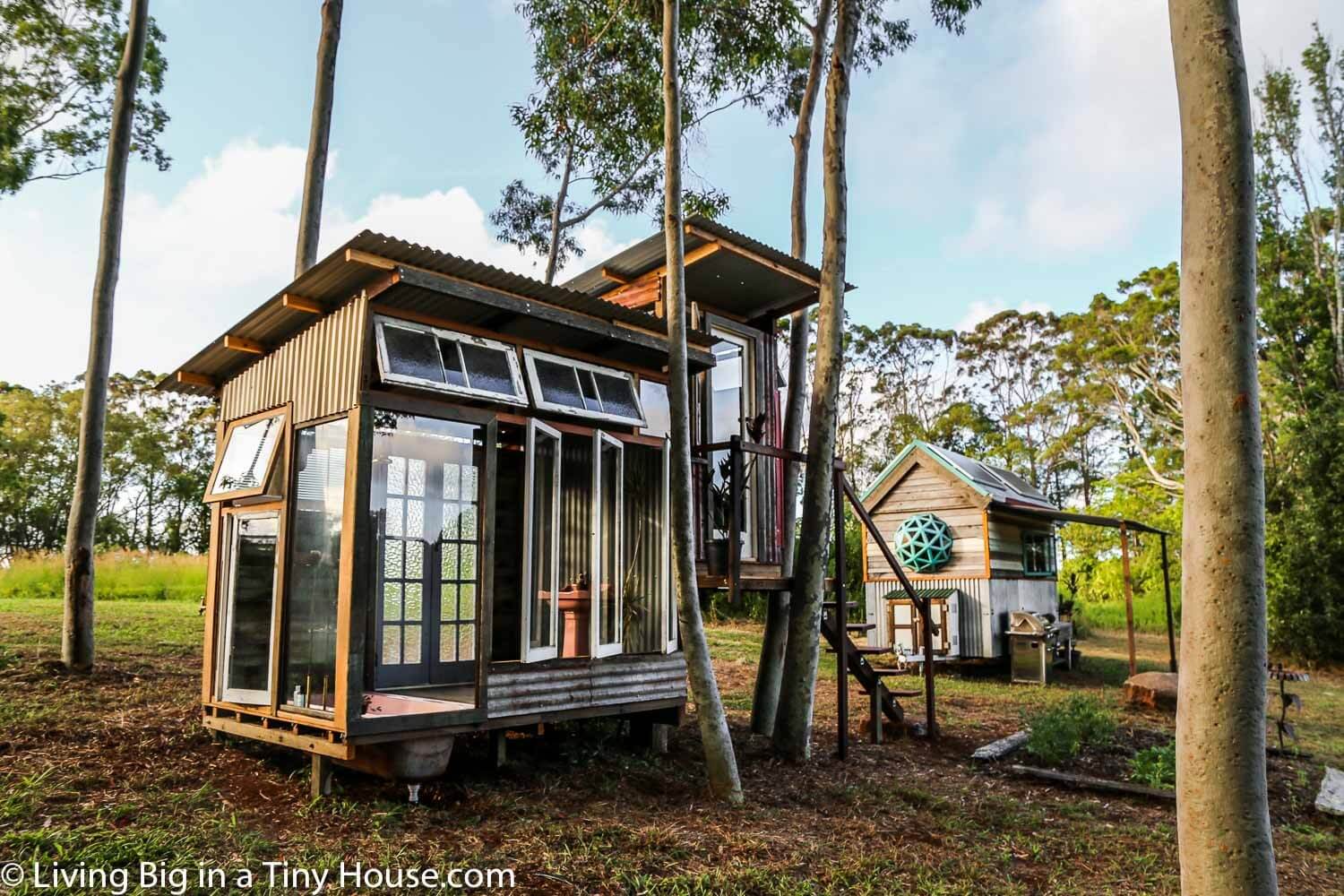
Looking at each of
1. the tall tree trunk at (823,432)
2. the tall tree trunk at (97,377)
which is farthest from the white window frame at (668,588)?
the tall tree trunk at (97,377)

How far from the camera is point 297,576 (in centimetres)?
634

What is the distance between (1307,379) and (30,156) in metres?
23.2

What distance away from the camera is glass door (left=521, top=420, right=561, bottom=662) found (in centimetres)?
678

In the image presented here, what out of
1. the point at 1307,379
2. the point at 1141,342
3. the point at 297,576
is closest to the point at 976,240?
the point at 1141,342

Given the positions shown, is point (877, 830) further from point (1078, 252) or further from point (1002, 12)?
point (1078, 252)

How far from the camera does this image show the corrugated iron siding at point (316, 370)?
6.10 metres

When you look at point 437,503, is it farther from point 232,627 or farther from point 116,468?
point 116,468

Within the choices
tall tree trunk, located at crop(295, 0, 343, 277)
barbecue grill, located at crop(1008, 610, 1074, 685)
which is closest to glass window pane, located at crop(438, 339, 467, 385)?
tall tree trunk, located at crop(295, 0, 343, 277)

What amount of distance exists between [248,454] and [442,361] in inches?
77.7

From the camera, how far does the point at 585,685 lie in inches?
278

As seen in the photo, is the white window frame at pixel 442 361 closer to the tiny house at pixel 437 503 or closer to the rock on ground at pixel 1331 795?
the tiny house at pixel 437 503

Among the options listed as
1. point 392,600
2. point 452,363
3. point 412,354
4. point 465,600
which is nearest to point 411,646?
point 392,600

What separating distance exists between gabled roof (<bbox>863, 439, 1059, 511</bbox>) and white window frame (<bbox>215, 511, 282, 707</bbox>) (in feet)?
40.9

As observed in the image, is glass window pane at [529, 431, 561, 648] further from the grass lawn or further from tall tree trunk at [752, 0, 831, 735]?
tall tree trunk at [752, 0, 831, 735]
